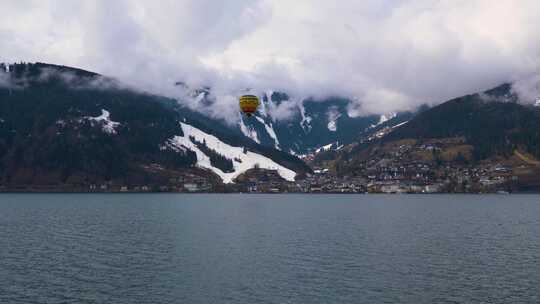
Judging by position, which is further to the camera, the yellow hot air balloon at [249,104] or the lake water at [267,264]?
the yellow hot air balloon at [249,104]

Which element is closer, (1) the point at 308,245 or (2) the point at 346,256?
(2) the point at 346,256

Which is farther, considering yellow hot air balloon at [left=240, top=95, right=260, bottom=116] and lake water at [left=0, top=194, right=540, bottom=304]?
yellow hot air balloon at [left=240, top=95, right=260, bottom=116]

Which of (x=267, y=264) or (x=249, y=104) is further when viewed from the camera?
(x=249, y=104)

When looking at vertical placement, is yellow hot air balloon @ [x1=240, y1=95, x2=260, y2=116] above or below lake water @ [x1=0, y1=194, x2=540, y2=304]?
above

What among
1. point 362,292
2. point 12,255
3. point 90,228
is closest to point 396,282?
point 362,292

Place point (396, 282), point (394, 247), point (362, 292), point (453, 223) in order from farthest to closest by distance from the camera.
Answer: point (453, 223) → point (394, 247) → point (396, 282) → point (362, 292)

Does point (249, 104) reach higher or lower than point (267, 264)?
higher

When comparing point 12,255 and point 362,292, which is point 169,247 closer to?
point 12,255

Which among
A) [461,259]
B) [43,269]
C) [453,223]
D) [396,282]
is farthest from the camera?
[453,223]

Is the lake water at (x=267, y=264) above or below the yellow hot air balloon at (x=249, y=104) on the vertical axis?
below
